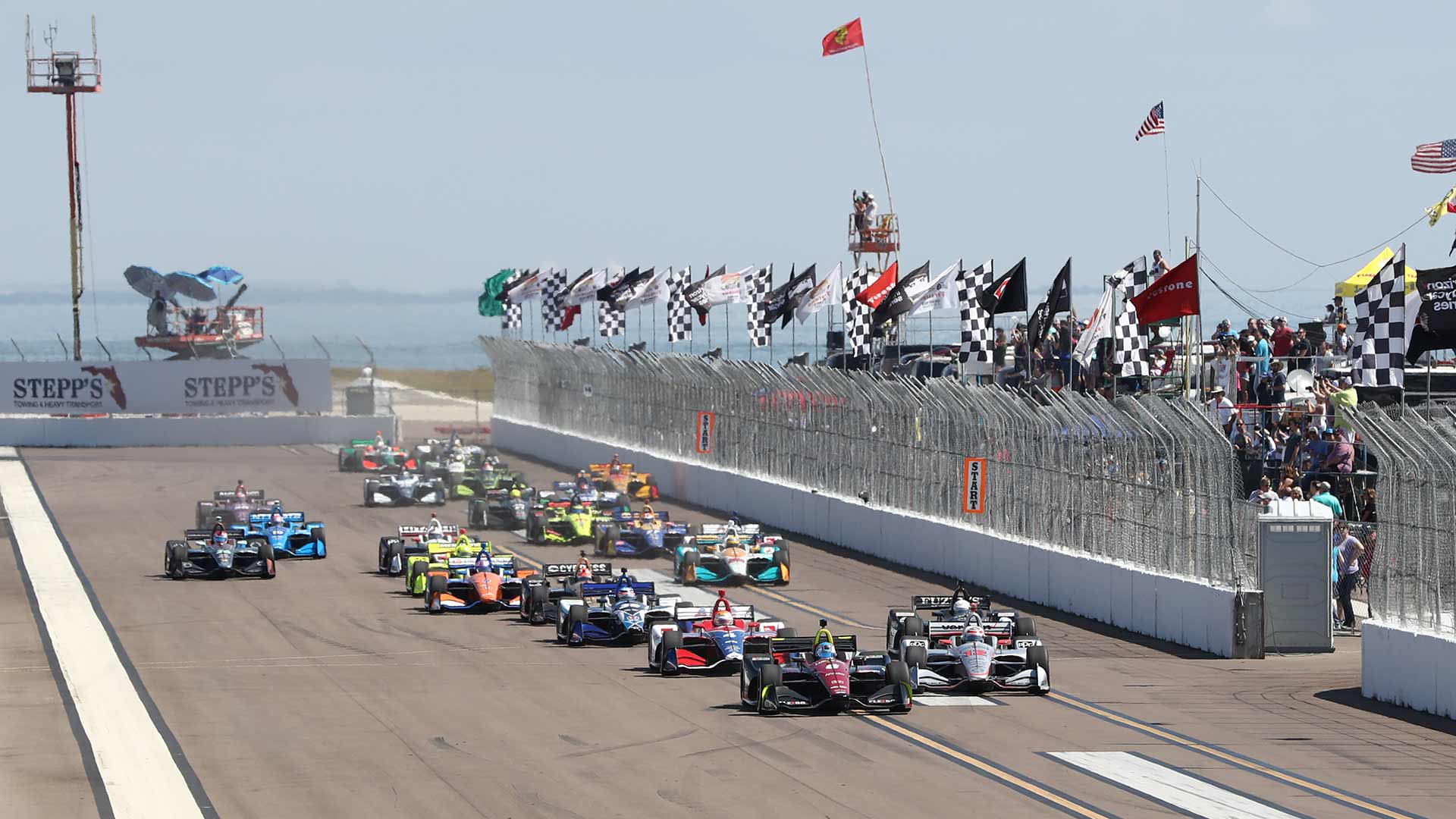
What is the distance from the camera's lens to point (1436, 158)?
3384 centimetres

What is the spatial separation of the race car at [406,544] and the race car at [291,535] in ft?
6.54

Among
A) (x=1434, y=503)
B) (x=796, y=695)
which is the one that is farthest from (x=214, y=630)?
(x=1434, y=503)

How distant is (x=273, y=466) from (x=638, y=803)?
40.6 meters

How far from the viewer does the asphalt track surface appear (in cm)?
1541

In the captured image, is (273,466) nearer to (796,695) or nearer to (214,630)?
(214,630)

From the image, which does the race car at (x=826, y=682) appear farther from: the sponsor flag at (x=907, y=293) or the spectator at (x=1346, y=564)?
the sponsor flag at (x=907, y=293)

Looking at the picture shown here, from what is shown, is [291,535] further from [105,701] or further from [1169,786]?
[1169,786]

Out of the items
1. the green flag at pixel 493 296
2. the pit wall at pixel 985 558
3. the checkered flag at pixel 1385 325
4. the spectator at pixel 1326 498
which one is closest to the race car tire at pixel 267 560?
the pit wall at pixel 985 558

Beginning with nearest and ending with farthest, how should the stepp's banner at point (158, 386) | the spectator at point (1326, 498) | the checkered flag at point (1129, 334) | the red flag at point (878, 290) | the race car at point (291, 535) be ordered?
the spectator at point (1326, 498)
the race car at point (291, 535)
the checkered flag at point (1129, 334)
the red flag at point (878, 290)
the stepp's banner at point (158, 386)

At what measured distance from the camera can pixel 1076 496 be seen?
1106 inches

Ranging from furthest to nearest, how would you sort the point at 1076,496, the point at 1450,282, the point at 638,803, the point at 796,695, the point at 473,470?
the point at 473,470 < the point at 1076,496 < the point at 1450,282 < the point at 796,695 < the point at 638,803

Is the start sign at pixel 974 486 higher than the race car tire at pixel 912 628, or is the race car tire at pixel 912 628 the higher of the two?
the start sign at pixel 974 486

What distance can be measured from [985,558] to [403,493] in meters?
16.8

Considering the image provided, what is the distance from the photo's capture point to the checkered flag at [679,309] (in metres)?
51.6
